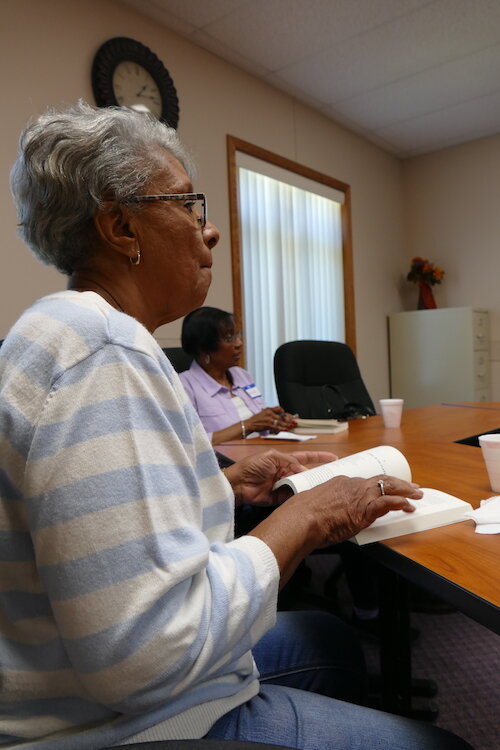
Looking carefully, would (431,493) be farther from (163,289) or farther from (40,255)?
(40,255)

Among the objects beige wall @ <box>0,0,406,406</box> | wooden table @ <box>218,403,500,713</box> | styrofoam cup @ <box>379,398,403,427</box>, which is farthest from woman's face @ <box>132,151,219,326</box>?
beige wall @ <box>0,0,406,406</box>

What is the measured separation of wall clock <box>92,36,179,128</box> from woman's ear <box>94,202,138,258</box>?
81.9 inches

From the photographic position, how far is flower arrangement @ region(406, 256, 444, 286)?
474 centimetres

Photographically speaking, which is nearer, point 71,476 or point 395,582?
point 71,476

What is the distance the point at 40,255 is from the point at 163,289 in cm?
21

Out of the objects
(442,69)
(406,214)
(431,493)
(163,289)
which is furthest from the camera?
(406,214)

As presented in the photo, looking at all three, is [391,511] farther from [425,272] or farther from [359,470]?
[425,272]

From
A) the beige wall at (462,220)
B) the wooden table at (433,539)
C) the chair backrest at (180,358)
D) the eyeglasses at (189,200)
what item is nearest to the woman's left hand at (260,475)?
the wooden table at (433,539)

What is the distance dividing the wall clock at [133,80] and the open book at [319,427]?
5.89 feet

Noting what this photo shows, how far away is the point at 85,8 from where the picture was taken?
8.35 ft

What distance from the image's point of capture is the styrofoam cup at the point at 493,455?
95cm

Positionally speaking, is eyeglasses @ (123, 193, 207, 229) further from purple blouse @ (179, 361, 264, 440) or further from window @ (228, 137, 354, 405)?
window @ (228, 137, 354, 405)

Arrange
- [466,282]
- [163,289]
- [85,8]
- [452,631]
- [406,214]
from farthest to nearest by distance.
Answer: [406,214]
[466,282]
[85,8]
[452,631]
[163,289]

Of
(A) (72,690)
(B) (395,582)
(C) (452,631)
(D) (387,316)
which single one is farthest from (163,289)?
(D) (387,316)
